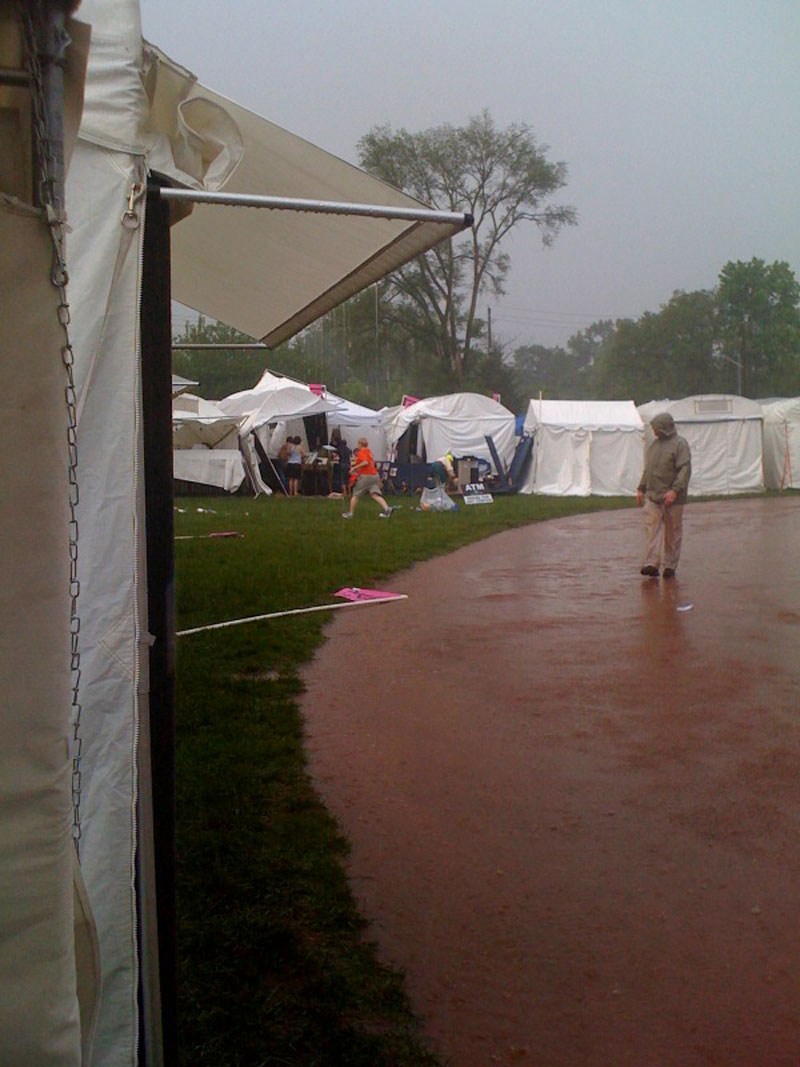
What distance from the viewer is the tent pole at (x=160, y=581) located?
263cm

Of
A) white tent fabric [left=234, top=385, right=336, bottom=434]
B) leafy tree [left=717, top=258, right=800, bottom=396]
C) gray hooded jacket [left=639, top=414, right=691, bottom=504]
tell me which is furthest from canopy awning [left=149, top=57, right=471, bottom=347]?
leafy tree [left=717, top=258, right=800, bottom=396]

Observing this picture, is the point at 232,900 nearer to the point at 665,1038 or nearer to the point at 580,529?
the point at 665,1038

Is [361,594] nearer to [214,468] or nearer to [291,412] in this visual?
[291,412]

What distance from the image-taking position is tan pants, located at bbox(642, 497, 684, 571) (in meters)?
12.1

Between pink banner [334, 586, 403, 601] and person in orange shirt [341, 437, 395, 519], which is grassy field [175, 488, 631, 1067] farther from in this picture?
person in orange shirt [341, 437, 395, 519]

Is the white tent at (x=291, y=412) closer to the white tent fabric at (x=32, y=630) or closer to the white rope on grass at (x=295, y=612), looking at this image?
the white rope on grass at (x=295, y=612)

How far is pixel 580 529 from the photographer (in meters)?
20.4

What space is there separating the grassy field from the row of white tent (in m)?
23.4

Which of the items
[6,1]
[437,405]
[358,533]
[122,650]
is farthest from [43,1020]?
[437,405]

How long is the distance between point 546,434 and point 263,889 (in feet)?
97.9

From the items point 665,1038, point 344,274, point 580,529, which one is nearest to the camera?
point 665,1038

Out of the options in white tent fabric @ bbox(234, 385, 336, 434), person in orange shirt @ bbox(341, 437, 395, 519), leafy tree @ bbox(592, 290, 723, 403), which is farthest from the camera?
leafy tree @ bbox(592, 290, 723, 403)

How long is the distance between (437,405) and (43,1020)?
32298mm

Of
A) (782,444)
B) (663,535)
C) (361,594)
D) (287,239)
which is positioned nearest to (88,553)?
(287,239)
